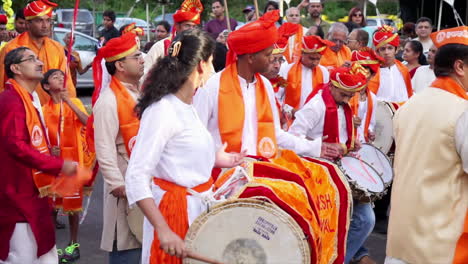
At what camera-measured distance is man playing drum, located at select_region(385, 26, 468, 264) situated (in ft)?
14.2

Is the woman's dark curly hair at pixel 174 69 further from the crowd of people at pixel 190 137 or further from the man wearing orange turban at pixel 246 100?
the man wearing orange turban at pixel 246 100

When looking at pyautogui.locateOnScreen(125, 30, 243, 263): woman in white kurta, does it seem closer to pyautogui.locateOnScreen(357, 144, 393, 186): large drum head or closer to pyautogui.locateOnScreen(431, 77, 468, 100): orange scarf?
pyautogui.locateOnScreen(431, 77, 468, 100): orange scarf

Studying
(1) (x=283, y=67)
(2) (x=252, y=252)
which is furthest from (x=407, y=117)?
(1) (x=283, y=67)

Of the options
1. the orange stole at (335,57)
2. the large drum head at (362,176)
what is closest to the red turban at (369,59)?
the orange stole at (335,57)

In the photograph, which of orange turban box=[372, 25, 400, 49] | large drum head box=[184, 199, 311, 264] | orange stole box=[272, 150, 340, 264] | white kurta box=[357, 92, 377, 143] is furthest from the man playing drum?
orange turban box=[372, 25, 400, 49]

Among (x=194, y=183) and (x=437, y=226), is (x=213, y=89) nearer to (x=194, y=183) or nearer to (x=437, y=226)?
(x=194, y=183)

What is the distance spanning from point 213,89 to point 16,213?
5.02 feet

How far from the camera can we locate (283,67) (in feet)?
31.1

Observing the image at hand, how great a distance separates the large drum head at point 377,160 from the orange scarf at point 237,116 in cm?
177

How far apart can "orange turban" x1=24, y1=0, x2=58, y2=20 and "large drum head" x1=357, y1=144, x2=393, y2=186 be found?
12.3 ft

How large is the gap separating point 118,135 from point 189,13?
3.16 m

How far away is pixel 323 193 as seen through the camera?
5.30m

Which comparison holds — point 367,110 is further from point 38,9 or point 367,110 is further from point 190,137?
point 190,137

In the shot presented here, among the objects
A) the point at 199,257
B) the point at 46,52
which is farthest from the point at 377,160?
the point at 46,52
